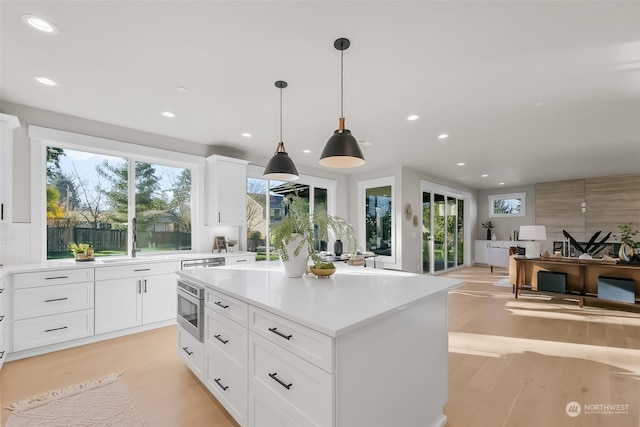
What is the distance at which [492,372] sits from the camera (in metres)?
2.55

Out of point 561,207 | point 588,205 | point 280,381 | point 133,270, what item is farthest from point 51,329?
point 588,205

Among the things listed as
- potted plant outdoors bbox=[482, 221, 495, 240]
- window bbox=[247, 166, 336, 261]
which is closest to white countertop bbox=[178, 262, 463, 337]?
window bbox=[247, 166, 336, 261]

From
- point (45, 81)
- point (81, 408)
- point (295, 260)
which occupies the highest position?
point (45, 81)

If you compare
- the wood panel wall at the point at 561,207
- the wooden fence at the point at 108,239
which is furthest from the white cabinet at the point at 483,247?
the wooden fence at the point at 108,239

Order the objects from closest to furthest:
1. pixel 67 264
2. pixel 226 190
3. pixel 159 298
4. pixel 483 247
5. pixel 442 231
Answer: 1. pixel 67 264
2. pixel 159 298
3. pixel 226 190
4. pixel 442 231
5. pixel 483 247

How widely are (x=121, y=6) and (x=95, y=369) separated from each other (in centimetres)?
295

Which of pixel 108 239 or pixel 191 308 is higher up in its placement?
pixel 108 239

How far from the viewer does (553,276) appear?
4.78 metres

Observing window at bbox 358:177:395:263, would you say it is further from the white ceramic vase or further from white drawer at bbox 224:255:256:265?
the white ceramic vase

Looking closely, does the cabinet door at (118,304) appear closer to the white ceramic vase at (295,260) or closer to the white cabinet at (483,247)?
the white ceramic vase at (295,260)

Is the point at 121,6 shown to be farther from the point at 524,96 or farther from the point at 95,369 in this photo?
the point at 524,96

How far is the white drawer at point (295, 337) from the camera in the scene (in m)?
1.17

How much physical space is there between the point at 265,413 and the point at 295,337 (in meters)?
0.55

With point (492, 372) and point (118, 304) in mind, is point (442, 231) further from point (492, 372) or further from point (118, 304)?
point (118, 304)
